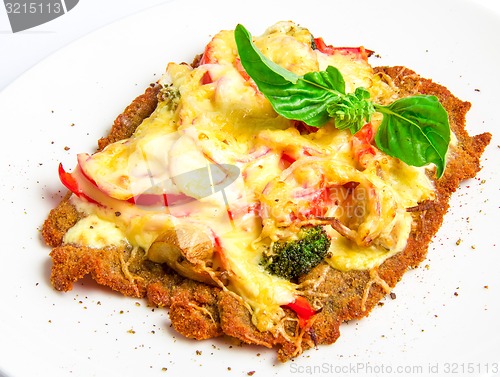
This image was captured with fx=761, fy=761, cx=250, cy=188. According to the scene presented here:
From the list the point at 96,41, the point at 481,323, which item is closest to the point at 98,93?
the point at 96,41

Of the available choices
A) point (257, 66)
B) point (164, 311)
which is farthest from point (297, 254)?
point (257, 66)

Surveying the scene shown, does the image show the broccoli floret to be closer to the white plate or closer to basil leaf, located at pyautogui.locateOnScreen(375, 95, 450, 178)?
the white plate

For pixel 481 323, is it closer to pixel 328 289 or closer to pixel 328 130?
pixel 328 289

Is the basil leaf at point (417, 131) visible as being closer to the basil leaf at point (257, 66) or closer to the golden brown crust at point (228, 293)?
the golden brown crust at point (228, 293)

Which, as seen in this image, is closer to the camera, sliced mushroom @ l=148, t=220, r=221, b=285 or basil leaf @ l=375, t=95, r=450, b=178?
sliced mushroom @ l=148, t=220, r=221, b=285

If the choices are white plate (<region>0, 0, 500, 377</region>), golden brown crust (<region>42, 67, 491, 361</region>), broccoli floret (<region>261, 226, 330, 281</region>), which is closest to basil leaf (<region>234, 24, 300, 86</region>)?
broccoli floret (<region>261, 226, 330, 281</region>)

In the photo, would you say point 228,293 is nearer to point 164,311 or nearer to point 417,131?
point 164,311
